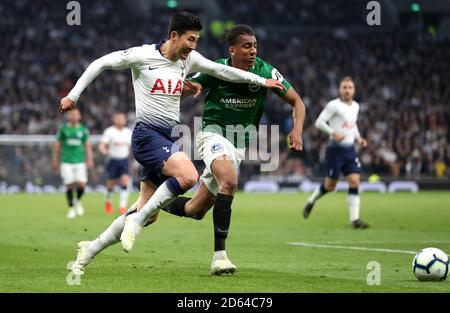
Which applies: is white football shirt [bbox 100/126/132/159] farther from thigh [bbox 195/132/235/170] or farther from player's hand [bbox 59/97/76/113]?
player's hand [bbox 59/97/76/113]

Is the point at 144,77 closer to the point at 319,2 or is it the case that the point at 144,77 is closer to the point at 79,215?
the point at 79,215

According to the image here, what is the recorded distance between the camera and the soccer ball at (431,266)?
29.3 ft

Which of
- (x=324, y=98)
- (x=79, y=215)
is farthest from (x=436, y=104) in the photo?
(x=79, y=215)

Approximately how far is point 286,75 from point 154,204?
32747mm

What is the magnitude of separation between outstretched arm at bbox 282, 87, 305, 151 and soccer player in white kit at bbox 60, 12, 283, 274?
272 mm

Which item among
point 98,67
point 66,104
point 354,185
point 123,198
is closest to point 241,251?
point 98,67

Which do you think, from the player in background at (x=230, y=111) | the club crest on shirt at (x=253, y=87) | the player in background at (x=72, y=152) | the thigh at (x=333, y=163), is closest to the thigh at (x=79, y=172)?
the player in background at (x=72, y=152)

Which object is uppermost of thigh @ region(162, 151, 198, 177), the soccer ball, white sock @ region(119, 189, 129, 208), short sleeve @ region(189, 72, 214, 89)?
short sleeve @ region(189, 72, 214, 89)

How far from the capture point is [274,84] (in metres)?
9.79

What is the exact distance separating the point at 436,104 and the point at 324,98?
4781 millimetres

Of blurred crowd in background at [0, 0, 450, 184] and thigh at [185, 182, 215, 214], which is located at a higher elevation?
blurred crowd in background at [0, 0, 450, 184]

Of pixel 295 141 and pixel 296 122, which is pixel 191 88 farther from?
pixel 295 141

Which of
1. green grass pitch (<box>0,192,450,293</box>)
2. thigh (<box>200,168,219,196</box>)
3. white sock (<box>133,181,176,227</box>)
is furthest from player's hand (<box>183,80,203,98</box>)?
green grass pitch (<box>0,192,450,293</box>)

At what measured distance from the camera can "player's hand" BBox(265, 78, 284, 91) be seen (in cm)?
974
